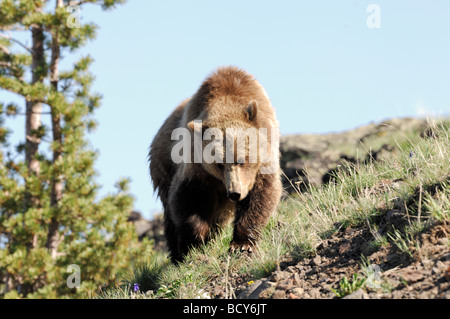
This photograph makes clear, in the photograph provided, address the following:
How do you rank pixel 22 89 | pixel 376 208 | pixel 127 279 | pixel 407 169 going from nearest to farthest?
pixel 376 208
pixel 407 169
pixel 127 279
pixel 22 89

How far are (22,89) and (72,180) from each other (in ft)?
8.71

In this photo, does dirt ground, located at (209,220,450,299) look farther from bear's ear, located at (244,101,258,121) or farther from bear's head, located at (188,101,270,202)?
bear's ear, located at (244,101,258,121)

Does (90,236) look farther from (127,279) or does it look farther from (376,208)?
(376,208)

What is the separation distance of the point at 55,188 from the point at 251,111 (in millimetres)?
8949

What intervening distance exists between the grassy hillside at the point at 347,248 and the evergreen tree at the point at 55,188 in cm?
729

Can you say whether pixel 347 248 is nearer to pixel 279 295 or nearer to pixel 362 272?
pixel 362 272

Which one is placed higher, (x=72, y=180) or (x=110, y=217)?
(x=72, y=180)

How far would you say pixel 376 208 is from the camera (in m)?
4.07

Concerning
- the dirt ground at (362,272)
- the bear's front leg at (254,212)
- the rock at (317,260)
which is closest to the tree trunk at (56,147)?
the bear's front leg at (254,212)

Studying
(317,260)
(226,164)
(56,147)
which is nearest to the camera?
(317,260)

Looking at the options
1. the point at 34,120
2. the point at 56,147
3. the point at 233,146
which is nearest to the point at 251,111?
the point at 233,146

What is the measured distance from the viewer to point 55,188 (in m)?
12.6

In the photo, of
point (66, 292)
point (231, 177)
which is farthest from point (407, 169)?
point (66, 292)

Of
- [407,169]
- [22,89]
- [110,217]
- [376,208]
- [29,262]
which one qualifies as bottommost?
[29,262]
